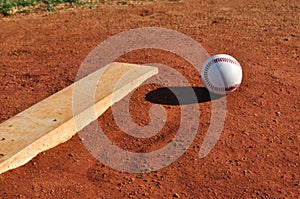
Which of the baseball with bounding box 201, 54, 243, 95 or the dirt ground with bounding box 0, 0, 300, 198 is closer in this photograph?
the dirt ground with bounding box 0, 0, 300, 198

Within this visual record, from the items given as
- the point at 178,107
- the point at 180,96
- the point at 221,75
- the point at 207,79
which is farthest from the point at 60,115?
the point at 221,75

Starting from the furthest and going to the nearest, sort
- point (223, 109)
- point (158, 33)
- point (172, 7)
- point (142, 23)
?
1. point (172, 7)
2. point (142, 23)
3. point (158, 33)
4. point (223, 109)

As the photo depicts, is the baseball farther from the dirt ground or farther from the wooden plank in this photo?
the wooden plank

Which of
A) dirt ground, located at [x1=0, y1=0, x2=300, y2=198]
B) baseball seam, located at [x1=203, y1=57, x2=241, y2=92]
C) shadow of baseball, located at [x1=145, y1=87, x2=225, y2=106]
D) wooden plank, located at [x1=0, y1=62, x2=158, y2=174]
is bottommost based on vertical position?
dirt ground, located at [x1=0, y1=0, x2=300, y2=198]

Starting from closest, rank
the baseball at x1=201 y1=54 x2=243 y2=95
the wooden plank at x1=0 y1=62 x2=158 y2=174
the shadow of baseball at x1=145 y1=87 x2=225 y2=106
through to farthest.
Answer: the wooden plank at x1=0 y1=62 x2=158 y2=174
the baseball at x1=201 y1=54 x2=243 y2=95
the shadow of baseball at x1=145 y1=87 x2=225 y2=106

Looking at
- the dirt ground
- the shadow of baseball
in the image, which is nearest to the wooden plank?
the dirt ground

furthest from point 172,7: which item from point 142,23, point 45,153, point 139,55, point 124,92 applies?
Result: point 45,153

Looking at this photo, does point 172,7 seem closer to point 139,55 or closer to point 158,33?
point 158,33

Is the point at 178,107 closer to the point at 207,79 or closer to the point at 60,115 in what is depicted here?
the point at 207,79
